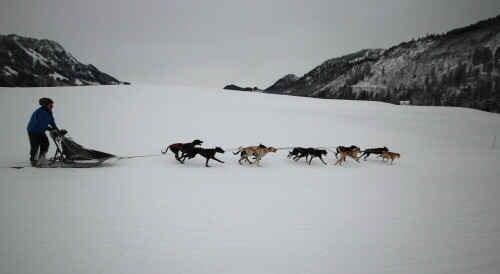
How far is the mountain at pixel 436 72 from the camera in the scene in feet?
293

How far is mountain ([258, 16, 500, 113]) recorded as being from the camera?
89.4m

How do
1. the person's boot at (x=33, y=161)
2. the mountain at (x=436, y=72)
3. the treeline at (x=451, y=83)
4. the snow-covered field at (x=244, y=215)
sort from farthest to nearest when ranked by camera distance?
the treeline at (x=451, y=83)
the mountain at (x=436, y=72)
the person's boot at (x=33, y=161)
the snow-covered field at (x=244, y=215)

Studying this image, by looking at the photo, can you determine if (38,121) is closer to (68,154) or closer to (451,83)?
(68,154)

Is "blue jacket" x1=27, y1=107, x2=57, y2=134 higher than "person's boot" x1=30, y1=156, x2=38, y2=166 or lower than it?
higher

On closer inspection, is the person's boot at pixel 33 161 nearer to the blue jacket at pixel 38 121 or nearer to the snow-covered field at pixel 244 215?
the snow-covered field at pixel 244 215

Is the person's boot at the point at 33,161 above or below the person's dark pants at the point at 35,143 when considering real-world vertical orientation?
below

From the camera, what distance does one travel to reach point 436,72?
389 ft

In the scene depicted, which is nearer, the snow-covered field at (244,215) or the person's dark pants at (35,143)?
the snow-covered field at (244,215)

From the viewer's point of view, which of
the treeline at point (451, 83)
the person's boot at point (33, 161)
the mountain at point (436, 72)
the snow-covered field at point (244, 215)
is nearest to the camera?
the snow-covered field at point (244, 215)

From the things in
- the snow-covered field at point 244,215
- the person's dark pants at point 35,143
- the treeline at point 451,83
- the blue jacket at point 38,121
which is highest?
the treeline at point 451,83

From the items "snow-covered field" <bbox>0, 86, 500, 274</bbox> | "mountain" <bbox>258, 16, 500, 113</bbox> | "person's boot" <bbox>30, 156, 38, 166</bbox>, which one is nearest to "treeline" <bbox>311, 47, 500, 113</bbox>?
"mountain" <bbox>258, 16, 500, 113</bbox>

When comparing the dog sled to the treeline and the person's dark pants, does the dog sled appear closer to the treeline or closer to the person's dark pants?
the person's dark pants

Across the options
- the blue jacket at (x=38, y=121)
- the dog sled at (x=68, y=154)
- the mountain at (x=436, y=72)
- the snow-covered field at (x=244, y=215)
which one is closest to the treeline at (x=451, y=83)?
the mountain at (x=436, y=72)

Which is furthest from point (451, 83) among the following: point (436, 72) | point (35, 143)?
point (35, 143)
